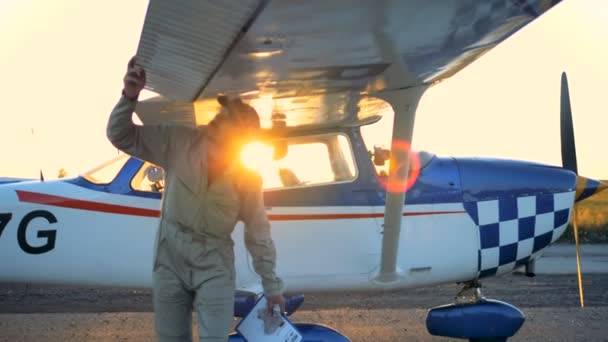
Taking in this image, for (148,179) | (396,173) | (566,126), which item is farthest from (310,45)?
(566,126)

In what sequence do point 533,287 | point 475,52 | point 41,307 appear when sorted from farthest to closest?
point 533,287
point 41,307
point 475,52

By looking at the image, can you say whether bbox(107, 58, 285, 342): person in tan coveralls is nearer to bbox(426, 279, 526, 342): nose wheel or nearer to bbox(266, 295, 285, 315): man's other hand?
bbox(266, 295, 285, 315): man's other hand

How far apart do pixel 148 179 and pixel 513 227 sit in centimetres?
275

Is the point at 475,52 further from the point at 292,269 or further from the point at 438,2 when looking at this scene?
the point at 292,269

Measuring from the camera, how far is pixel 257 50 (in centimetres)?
436

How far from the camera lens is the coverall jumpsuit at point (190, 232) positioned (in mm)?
4383

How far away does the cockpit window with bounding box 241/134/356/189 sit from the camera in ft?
21.9

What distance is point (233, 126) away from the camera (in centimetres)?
448

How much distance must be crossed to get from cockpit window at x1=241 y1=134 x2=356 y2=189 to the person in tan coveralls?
211 cm

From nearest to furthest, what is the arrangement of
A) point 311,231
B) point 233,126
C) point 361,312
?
point 233,126
point 311,231
point 361,312

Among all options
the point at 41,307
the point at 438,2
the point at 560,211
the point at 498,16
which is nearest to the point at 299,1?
the point at 438,2

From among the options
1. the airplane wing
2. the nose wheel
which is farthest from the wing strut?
the nose wheel

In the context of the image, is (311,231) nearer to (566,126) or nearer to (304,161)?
(304,161)

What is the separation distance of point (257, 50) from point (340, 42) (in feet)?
1.33
